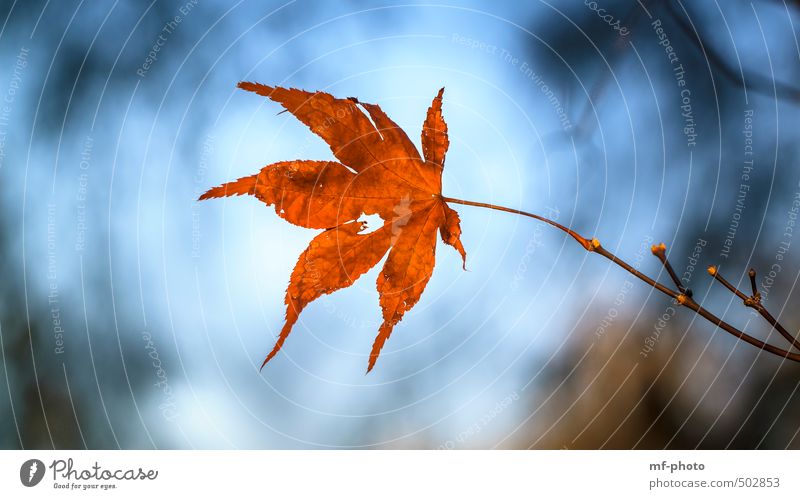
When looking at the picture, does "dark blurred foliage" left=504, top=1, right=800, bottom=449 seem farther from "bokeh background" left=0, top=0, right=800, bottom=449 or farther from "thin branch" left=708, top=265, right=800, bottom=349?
"thin branch" left=708, top=265, right=800, bottom=349

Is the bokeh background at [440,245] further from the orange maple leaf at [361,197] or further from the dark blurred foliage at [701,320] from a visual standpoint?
the orange maple leaf at [361,197]

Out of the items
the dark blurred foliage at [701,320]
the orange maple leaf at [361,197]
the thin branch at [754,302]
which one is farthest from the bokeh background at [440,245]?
the thin branch at [754,302]

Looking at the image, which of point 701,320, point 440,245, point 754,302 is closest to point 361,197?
point 440,245

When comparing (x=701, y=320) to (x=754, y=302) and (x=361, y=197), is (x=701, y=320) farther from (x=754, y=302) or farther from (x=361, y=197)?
(x=361, y=197)

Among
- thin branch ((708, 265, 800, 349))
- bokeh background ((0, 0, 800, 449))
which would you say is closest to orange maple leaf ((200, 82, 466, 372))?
bokeh background ((0, 0, 800, 449))
